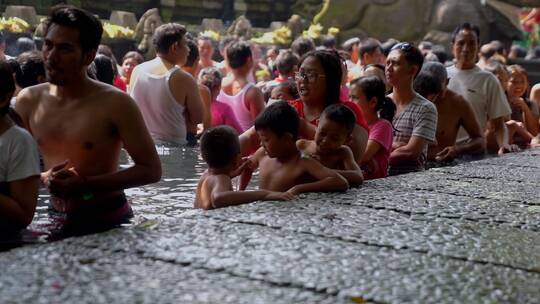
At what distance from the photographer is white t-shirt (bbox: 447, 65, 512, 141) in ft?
27.6

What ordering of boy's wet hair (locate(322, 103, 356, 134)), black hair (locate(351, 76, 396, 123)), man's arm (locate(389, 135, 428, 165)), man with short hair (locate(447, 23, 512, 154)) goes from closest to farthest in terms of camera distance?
boy's wet hair (locate(322, 103, 356, 134))
black hair (locate(351, 76, 396, 123))
man's arm (locate(389, 135, 428, 165))
man with short hair (locate(447, 23, 512, 154))

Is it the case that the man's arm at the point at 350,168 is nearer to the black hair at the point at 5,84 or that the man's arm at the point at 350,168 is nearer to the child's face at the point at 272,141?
the child's face at the point at 272,141

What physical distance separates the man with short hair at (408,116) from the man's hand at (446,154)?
56 cm

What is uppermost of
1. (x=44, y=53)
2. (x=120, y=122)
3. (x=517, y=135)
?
(x=44, y=53)

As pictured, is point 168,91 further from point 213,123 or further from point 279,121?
point 279,121

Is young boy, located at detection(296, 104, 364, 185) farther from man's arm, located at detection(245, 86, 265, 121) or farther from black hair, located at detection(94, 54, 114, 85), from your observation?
man's arm, located at detection(245, 86, 265, 121)

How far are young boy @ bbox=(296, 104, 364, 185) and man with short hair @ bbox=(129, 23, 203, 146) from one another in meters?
3.05

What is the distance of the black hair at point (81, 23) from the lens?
4.33m

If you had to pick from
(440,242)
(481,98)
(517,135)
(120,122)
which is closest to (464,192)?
(440,242)

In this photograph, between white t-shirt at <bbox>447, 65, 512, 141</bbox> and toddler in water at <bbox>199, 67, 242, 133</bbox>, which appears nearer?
white t-shirt at <bbox>447, 65, 512, 141</bbox>

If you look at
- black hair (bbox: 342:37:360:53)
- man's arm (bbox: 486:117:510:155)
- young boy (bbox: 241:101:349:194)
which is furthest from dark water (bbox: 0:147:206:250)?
black hair (bbox: 342:37:360:53)

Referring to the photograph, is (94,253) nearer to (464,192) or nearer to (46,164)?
(46,164)

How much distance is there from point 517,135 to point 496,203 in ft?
17.5

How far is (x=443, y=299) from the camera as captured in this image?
9.08 feet
